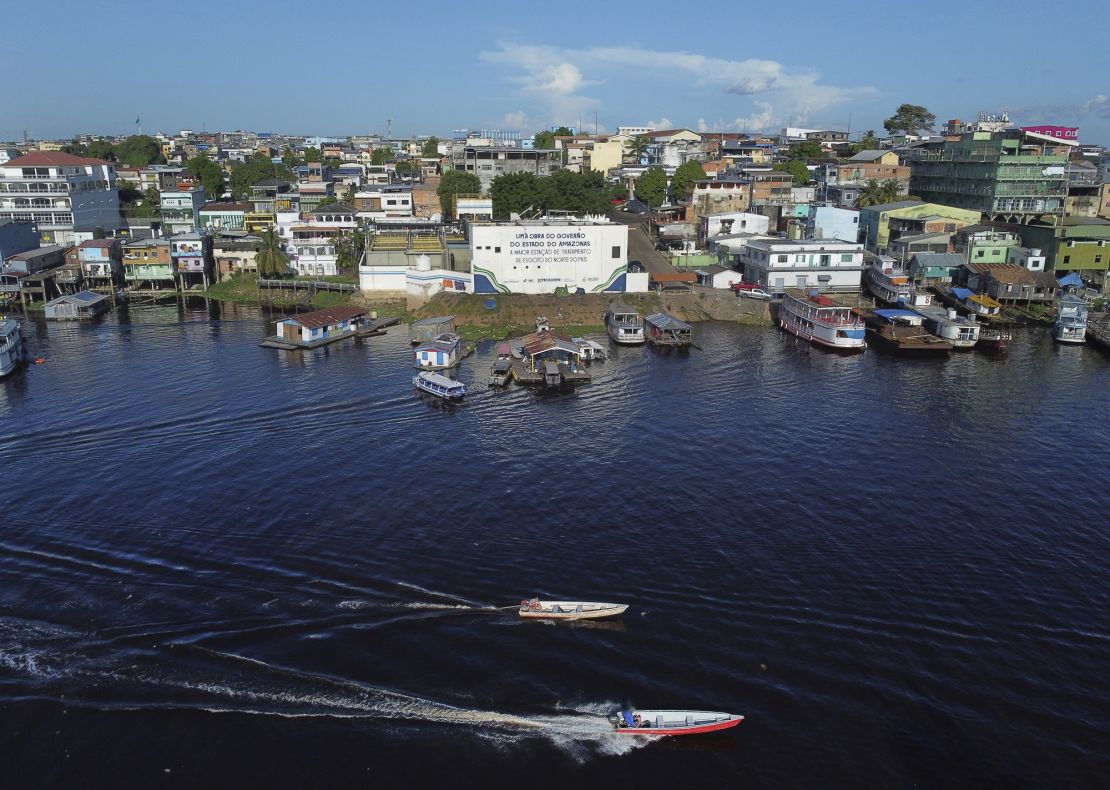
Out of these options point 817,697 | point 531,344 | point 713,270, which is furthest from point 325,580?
point 713,270

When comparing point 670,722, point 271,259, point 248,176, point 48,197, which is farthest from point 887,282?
point 248,176

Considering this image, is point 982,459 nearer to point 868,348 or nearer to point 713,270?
point 868,348

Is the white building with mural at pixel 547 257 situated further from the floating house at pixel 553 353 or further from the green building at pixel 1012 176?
the green building at pixel 1012 176

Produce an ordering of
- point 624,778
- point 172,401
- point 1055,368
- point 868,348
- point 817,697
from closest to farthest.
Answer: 1. point 624,778
2. point 817,697
3. point 172,401
4. point 1055,368
5. point 868,348

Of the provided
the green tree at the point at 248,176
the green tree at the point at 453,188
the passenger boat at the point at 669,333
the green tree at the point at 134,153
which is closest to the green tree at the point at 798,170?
the green tree at the point at 453,188

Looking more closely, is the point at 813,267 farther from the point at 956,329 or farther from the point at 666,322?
the point at 666,322

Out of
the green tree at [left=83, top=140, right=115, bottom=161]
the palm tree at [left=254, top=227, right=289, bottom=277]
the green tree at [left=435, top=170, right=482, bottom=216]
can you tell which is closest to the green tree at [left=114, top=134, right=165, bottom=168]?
the green tree at [left=83, top=140, right=115, bottom=161]

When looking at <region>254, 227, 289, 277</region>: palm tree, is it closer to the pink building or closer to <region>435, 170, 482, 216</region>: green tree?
<region>435, 170, 482, 216</region>: green tree
